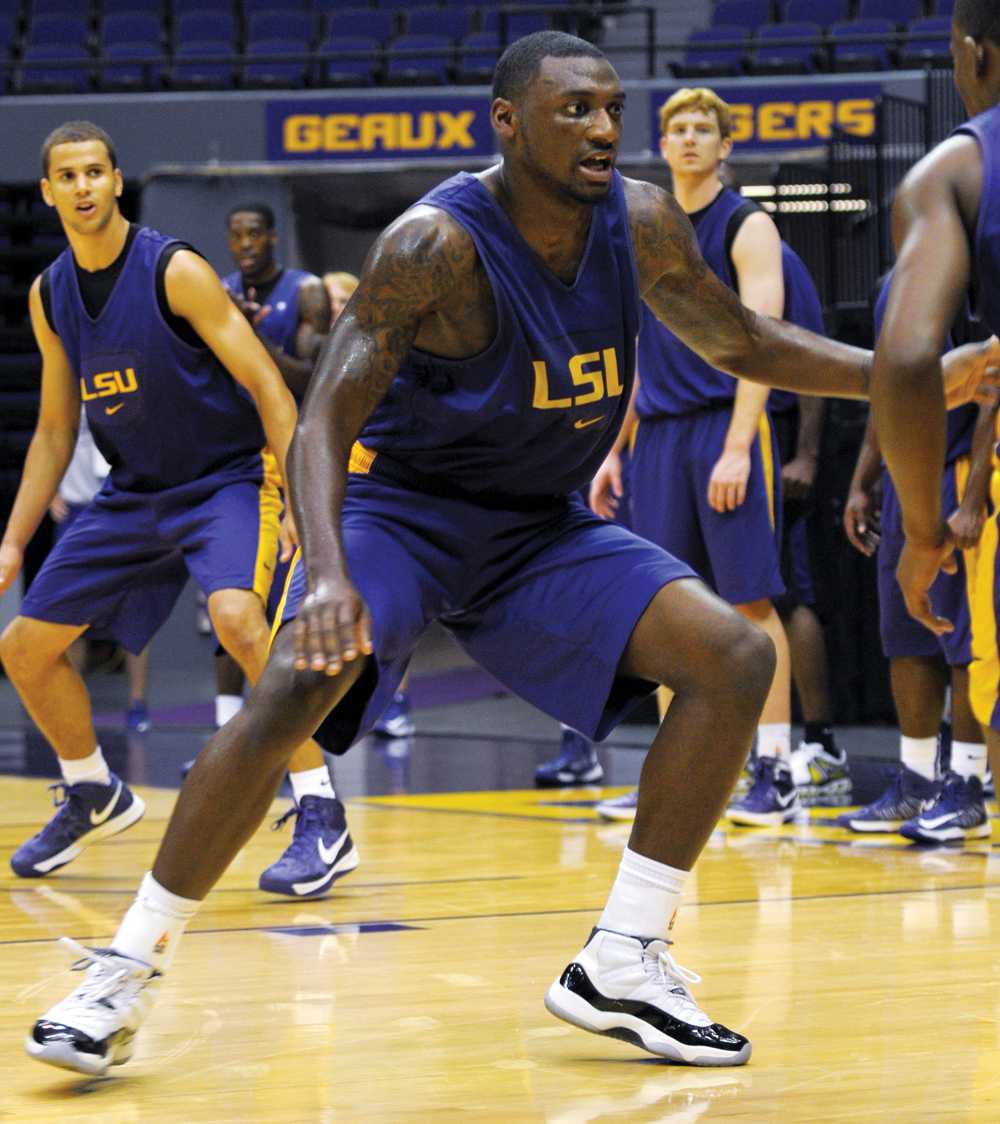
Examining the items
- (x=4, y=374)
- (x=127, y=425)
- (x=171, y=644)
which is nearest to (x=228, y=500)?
(x=127, y=425)

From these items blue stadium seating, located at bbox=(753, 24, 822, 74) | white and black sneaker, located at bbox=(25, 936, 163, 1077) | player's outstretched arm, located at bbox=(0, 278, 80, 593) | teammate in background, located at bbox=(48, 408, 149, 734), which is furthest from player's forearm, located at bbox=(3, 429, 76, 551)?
blue stadium seating, located at bbox=(753, 24, 822, 74)

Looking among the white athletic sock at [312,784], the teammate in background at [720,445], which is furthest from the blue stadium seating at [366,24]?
the white athletic sock at [312,784]

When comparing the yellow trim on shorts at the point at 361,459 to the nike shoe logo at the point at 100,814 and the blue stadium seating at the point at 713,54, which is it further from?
the blue stadium seating at the point at 713,54

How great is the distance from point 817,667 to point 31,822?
2.62m

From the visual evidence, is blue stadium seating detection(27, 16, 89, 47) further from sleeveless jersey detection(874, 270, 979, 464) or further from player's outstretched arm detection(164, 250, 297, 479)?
sleeveless jersey detection(874, 270, 979, 464)

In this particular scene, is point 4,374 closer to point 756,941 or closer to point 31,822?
point 31,822

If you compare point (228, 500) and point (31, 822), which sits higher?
point (228, 500)

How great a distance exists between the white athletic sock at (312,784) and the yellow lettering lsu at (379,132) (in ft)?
29.0

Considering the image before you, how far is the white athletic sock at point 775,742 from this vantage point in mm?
5551

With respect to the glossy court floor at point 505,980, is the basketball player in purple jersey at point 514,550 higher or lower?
higher

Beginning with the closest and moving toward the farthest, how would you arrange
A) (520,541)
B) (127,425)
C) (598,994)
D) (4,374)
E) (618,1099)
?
(618,1099) → (598,994) → (520,541) → (127,425) → (4,374)

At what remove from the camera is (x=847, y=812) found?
566cm

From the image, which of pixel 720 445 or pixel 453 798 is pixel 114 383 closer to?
pixel 720 445

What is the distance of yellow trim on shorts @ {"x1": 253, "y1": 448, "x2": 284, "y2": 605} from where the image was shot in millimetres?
4520
